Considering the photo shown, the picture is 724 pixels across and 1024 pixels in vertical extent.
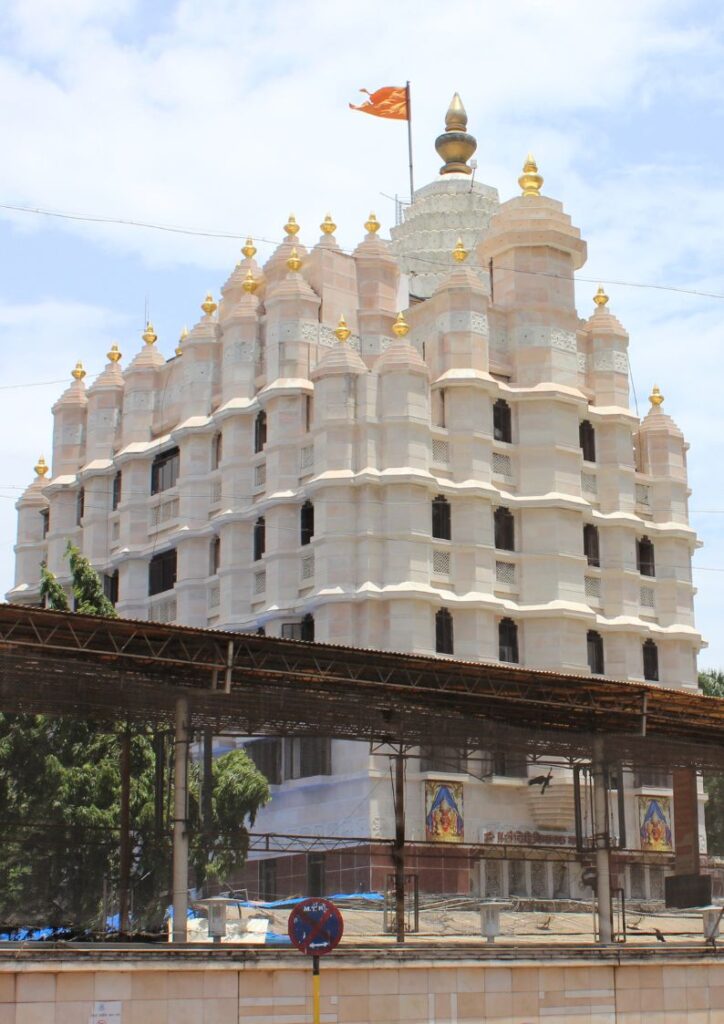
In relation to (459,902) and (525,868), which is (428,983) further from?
(525,868)

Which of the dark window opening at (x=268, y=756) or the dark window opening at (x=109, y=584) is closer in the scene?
the dark window opening at (x=268, y=756)

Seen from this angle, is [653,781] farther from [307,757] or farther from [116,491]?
[116,491]

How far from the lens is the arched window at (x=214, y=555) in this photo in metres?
64.4

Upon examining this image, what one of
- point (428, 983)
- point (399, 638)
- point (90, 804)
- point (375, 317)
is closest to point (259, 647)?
point (428, 983)

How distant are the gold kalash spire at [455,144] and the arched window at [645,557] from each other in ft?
72.7

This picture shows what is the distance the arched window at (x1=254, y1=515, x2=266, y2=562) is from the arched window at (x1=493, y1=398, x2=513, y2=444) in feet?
31.1

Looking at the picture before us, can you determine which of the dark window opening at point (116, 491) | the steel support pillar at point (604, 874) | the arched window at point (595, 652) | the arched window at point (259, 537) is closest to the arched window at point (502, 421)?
the arched window at point (595, 652)

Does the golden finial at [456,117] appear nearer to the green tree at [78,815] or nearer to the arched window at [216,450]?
the arched window at [216,450]

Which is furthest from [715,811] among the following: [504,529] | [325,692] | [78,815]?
[325,692]

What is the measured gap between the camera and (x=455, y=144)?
256 ft

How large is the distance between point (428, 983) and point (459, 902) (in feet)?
83.3

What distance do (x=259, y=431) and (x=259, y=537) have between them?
13.9ft

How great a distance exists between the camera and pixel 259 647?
101 ft

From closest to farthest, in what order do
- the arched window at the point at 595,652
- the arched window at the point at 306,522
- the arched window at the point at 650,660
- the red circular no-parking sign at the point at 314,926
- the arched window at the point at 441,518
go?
the red circular no-parking sign at the point at 314,926 → the arched window at the point at 441,518 → the arched window at the point at 306,522 → the arched window at the point at 595,652 → the arched window at the point at 650,660
